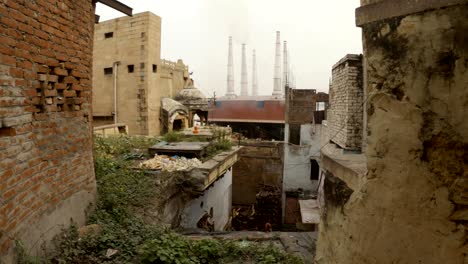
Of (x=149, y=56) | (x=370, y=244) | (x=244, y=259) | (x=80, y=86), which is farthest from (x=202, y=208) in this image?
(x=149, y=56)

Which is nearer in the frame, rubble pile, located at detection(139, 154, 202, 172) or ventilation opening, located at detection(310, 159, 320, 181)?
rubble pile, located at detection(139, 154, 202, 172)

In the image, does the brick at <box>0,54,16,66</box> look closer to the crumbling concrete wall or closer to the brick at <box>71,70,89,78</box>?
the brick at <box>71,70,89,78</box>

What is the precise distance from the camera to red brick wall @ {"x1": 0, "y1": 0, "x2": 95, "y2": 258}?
3.11m

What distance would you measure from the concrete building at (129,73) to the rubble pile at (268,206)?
25.6 feet

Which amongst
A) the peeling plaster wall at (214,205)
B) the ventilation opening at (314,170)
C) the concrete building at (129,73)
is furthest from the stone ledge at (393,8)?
the concrete building at (129,73)

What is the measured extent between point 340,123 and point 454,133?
289 inches

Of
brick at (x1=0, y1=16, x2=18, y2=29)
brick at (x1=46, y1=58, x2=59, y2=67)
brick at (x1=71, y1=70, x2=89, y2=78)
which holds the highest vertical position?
brick at (x1=0, y1=16, x2=18, y2=29)

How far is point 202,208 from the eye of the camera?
8.90m

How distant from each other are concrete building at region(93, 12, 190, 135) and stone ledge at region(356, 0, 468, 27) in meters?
17.5

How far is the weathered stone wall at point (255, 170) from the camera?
18672mm

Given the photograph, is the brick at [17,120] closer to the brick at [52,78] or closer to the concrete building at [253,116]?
the brick at [52,78]

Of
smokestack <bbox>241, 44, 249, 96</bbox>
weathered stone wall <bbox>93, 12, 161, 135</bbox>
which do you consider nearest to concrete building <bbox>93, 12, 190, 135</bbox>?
weathered stone wall <bbox>93, 12, 161, 135</bbox>

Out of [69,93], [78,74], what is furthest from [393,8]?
[78,74]

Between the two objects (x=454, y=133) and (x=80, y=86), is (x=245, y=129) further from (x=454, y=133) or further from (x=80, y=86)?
(x=454, y=133)
